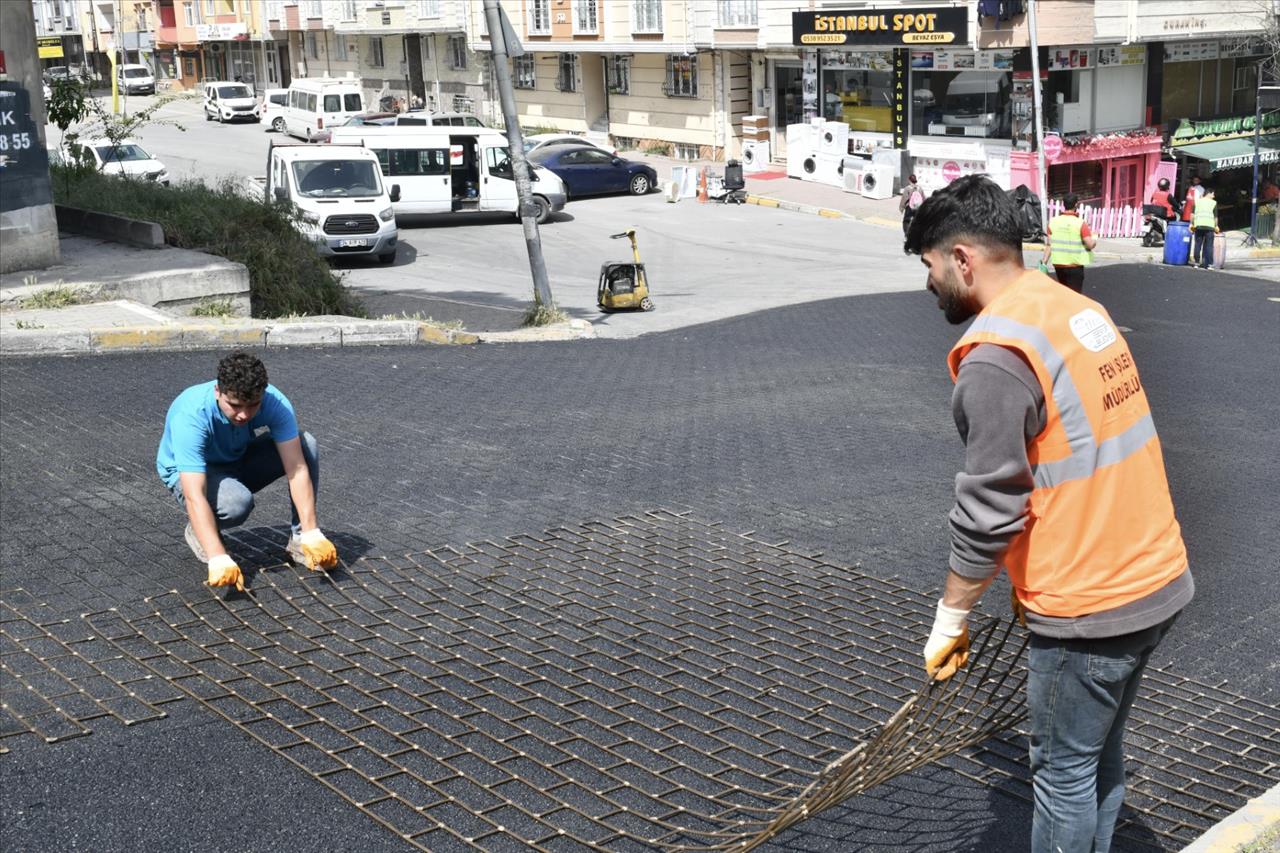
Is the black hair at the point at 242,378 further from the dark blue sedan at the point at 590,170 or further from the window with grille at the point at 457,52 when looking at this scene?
the window with grille at the point at 457,52

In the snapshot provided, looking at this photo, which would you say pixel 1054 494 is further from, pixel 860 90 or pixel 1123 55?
pixel 860 90

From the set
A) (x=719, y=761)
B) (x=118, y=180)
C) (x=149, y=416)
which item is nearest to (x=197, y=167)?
(x=118, y=180)

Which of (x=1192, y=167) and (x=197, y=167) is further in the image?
(x=197, y=167)

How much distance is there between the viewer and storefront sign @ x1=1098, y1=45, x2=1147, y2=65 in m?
30.6

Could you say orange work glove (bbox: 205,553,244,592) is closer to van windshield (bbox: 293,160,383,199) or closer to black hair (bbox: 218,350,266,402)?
black hair (bbox: 218,350,266,402)

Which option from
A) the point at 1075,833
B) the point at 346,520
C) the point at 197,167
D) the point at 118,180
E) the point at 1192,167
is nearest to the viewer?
the point at 1075,833

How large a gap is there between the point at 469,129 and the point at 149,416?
19.5 metres

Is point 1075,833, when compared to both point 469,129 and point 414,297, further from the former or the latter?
point 469,129

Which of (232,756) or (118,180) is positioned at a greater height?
(118,180)

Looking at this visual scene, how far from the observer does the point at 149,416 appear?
9.57 meters

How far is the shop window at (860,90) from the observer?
32875 millimetres

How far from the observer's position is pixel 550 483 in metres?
8.66

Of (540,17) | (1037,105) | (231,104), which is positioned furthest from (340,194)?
(231,104)

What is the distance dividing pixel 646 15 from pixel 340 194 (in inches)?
738
